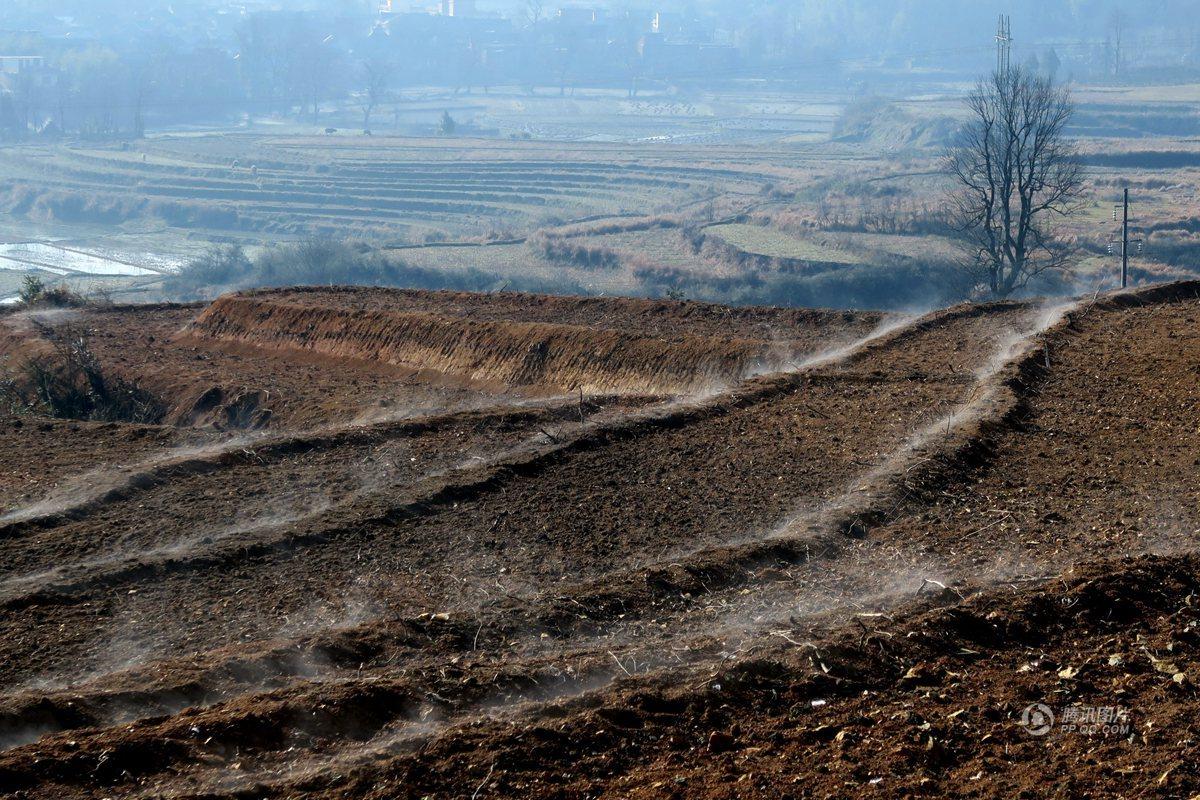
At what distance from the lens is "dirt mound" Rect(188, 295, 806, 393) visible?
1748cm

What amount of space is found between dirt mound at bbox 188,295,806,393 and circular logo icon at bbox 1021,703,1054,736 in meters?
10.4

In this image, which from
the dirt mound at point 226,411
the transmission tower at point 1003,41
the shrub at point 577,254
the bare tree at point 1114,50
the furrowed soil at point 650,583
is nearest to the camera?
the furrowed soil at point 650,583

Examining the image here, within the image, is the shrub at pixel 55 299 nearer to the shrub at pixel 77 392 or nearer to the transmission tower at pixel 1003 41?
the shrub at pixel 77 392

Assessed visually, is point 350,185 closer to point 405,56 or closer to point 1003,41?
point 1003,41

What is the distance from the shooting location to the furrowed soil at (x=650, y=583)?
247 inches

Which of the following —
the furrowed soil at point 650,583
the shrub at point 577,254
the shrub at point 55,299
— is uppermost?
the shrub at point 55,299

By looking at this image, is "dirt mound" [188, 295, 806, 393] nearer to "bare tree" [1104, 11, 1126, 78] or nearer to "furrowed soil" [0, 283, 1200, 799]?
"furrowed soil" [0, 283, 1200, 799]

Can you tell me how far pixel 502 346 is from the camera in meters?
Result: 19.2

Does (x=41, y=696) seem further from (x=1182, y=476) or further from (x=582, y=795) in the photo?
(x=1182, y=476)

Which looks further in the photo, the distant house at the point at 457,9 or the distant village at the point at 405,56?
the distant house at the point at 457,9

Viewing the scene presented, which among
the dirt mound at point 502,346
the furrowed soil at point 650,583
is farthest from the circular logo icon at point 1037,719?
the dirt mound at point 502,346

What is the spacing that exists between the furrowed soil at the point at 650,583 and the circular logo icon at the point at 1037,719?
0.02 metres

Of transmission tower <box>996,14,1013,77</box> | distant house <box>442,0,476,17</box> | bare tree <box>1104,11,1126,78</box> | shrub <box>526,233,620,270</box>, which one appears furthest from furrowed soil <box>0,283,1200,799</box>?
distant house <box>442,0,476,17</box>

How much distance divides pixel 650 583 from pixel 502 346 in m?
10.7
